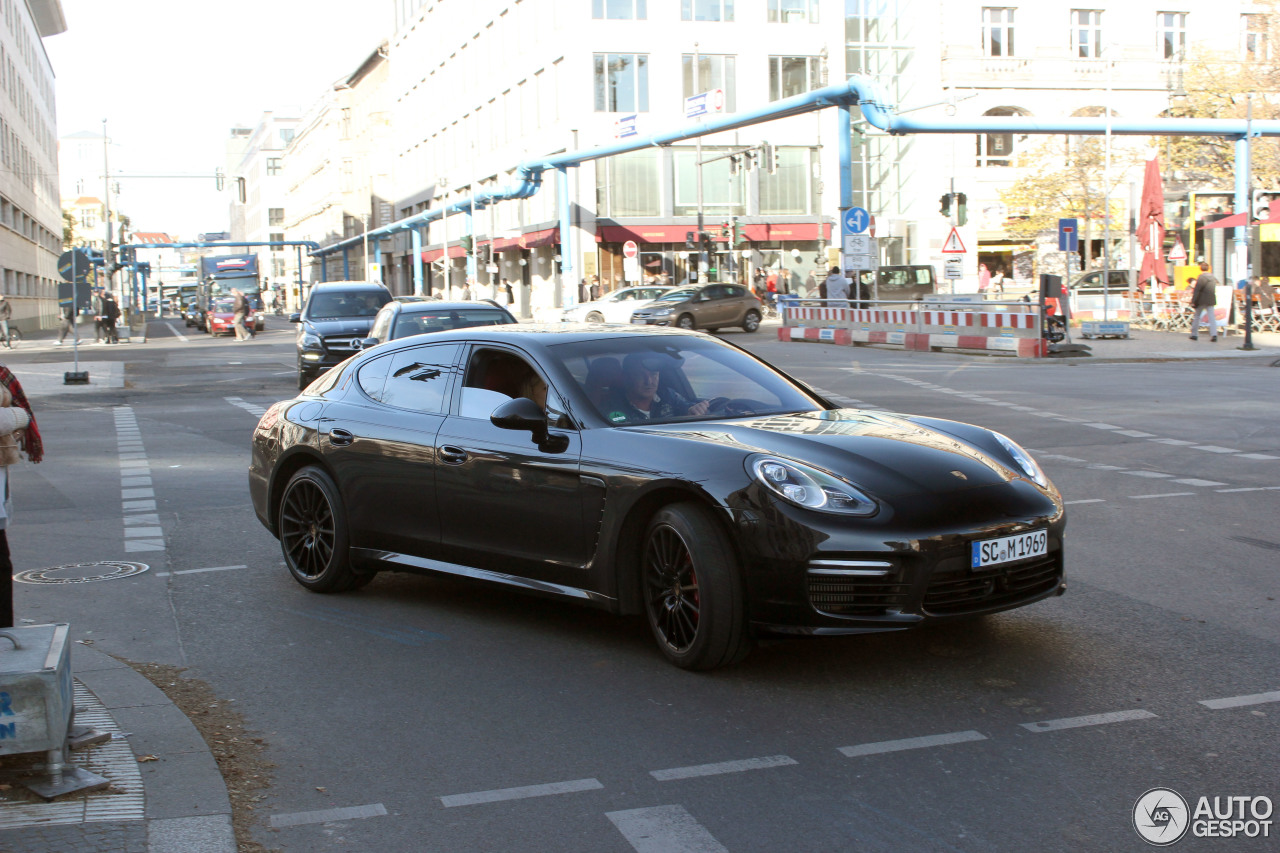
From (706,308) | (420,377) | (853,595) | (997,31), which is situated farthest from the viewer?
(997,31)

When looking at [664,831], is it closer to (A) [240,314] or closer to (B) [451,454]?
(B) [451,454]

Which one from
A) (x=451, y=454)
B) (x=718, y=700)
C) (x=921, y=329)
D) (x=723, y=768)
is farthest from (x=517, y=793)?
(x=921, y=329)

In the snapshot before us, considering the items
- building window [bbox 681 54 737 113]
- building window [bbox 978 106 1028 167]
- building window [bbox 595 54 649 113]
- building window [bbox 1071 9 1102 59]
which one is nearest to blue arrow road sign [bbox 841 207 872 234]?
building window [bbox 681 54 737 113]

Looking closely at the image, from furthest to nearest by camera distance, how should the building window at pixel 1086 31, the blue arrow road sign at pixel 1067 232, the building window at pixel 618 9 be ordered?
the building window at pixel 1086 31 → the building window at pixel 618 9 → the blue arrow road sign at pixel 1067 232

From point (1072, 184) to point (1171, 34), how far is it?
15.4m

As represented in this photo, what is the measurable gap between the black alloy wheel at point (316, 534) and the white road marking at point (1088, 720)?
12.2 feet

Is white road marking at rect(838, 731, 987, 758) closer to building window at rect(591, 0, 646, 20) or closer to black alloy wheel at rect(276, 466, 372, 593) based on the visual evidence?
black alloy wheel at rect(276, 466, 372, 593)

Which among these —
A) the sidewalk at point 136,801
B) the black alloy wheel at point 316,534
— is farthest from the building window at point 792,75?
the sidewalk at point 136,801

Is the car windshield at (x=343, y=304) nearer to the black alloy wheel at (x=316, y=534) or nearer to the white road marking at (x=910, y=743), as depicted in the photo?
the black alloy wheel at (x=316, y=534)

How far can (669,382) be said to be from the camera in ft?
20.3

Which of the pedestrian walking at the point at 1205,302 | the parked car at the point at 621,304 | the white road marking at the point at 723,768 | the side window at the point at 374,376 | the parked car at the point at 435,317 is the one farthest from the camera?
the parked car at the point at 621,304

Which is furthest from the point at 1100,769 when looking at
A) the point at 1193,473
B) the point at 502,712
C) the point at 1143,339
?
the point at 1143,339

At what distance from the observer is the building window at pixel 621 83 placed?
197 ft

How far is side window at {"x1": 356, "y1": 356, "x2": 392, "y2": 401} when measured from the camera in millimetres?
7113
